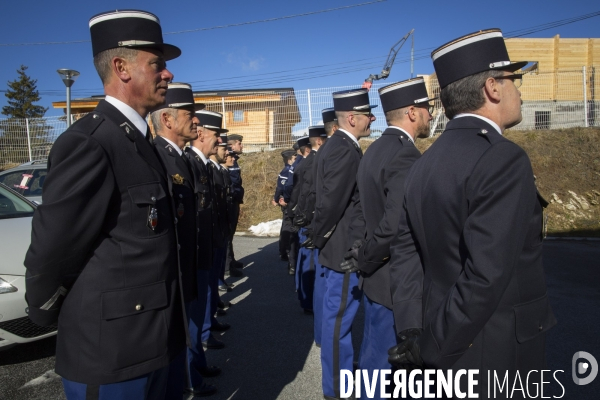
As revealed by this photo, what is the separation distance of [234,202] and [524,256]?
6.33 m

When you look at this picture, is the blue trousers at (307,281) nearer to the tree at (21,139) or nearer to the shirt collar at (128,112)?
the shirt collar at (128,112)

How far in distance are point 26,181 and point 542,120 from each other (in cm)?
1523

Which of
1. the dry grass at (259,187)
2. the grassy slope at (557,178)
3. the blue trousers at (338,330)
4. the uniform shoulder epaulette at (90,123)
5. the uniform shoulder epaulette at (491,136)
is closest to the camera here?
the uniform shoulder epaulette at (491,136)

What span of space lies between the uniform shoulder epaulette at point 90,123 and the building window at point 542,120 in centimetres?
1629

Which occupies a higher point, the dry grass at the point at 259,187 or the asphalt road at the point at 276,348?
the dry grass at the point at 259,187

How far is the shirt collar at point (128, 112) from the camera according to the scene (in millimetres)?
1961

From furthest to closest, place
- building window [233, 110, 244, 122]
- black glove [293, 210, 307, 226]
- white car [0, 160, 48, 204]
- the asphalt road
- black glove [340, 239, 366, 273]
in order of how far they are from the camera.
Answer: building window [233, 110, 244, 122] < white car [0, 160, 48, 204] < black glove [293, 210, 307, 226] < the asphalt road < black glove [340, 239, 366, 273]

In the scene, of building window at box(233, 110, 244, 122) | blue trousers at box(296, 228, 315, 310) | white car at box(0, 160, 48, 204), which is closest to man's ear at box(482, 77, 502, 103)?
blue trousers at box(296, 228, 315, 310)

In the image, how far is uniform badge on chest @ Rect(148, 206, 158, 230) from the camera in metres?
1.82

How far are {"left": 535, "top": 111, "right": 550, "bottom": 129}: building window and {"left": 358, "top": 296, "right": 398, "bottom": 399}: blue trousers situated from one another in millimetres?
14868

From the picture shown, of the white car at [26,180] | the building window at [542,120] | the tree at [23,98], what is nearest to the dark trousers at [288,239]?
the white car at [26,180]

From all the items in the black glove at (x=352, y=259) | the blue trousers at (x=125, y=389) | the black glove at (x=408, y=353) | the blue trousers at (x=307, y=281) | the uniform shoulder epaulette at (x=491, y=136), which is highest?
the uniform shoulder epaulette at (x=491, y=136)

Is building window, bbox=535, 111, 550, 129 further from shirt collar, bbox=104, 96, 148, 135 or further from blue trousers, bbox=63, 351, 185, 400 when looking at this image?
blue trousers, bbox=63, 351, 185, 400

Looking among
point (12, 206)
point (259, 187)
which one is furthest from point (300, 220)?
point (259, 187)
